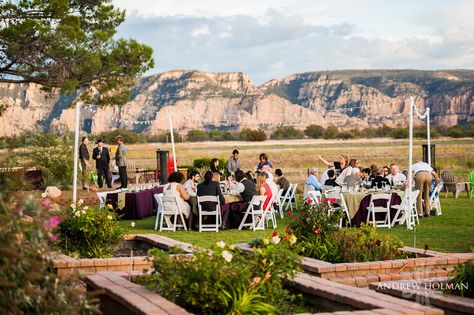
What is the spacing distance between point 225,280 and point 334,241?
3.78 metres

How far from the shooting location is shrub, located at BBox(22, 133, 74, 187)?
24.9 metres

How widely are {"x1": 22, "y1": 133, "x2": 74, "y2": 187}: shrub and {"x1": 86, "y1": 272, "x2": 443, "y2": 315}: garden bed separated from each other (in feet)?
59.1

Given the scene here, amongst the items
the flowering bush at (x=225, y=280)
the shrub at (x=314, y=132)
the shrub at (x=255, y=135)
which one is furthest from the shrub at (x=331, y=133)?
the flowering bush at (x=225, y=280)

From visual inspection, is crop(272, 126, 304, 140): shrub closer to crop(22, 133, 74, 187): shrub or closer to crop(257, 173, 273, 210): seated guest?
crop(22, 133, 74, 187): shrub

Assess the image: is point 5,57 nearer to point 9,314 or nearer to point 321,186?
point 321,186

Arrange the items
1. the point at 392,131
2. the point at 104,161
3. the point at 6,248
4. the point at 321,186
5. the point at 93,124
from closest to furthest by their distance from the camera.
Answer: the point at 6,248, the point at 321,186, the point at 104,161, the point at 392,131, the point at 93,124

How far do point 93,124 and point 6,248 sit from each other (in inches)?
4921

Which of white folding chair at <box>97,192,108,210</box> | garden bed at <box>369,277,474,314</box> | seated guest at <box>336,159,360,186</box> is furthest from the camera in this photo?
seated guest at <box>336,159,360,186</box>

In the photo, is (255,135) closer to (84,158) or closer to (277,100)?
(277,100)

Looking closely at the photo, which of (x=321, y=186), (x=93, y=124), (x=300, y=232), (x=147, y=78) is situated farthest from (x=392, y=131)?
(x=300, y=232)

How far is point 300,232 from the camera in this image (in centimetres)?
988

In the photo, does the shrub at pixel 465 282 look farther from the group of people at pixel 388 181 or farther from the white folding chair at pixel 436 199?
the white folding chair at pixel 436 199

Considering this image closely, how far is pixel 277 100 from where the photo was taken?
147250mm

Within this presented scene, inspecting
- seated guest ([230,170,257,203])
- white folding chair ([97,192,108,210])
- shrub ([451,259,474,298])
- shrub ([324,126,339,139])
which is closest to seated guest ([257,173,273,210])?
seated guest ([230,170,257,203])
